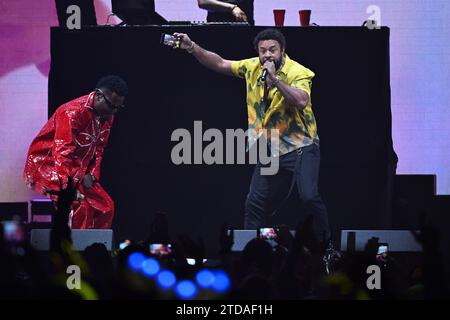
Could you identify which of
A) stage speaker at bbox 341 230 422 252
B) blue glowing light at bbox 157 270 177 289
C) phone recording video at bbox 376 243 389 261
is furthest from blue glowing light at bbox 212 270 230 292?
stage speaker at bbox 341 230 422 252

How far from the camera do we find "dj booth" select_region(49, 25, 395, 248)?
7.61 metres

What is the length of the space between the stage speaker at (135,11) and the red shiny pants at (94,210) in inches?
45.8

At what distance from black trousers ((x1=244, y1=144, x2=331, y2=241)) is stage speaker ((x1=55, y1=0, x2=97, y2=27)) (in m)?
1.55

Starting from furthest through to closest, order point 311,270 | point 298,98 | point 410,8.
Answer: point 410,8 < point 298,98 < point 311,270

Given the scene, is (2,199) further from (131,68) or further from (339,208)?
(339,208)

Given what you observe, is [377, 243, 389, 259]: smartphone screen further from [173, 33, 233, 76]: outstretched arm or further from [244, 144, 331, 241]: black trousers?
[173, 33, 233, 76]: outstretched arm

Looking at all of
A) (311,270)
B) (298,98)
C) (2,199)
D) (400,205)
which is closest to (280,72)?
(298,98)

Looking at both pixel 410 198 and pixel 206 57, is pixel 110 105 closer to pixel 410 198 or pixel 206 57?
pixel 206 57

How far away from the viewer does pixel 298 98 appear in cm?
748

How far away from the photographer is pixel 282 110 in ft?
24.8

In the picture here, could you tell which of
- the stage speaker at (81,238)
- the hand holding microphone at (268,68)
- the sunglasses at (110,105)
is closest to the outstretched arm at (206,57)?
the hand holding microphone at (268,68)

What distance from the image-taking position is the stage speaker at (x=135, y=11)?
303 inches

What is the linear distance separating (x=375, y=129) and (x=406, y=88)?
1099mm

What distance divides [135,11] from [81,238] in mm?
2110
